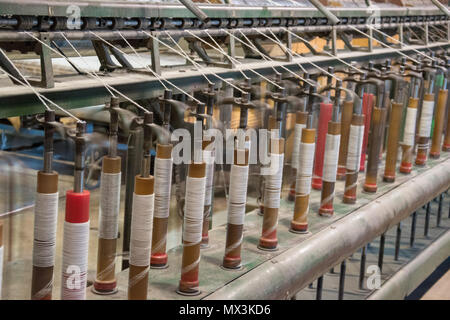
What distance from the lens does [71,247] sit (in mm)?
1403

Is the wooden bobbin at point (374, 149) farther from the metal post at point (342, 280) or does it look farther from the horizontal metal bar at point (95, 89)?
the horizontal metal bar at point (95, 89)

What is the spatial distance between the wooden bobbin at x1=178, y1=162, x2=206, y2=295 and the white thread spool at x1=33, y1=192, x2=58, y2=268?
41 centimetres

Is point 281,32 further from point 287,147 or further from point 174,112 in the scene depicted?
point 174,112

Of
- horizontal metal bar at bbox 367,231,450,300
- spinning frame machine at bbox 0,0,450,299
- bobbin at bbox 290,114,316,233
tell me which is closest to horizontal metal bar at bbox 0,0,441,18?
spinning frame machine at bbox 0,0,450,299

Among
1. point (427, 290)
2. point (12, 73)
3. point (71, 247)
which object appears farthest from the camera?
point (427, 290)

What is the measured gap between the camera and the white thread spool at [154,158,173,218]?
5.67 feet

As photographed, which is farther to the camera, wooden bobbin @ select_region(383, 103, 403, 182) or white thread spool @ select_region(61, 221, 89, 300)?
wooden bobbin @ select_region(383, 103, 403, 182)

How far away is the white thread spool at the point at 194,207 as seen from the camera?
1708 mm

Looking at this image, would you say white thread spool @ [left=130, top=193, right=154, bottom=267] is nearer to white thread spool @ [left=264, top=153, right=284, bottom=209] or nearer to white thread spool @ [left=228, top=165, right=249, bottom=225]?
white thread spool @ [left=228, top=165, right=249, bottom=225]

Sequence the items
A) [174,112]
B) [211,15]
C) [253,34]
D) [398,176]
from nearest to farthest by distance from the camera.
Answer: [174,112] < [211,15] < [253,34] < [398,176]

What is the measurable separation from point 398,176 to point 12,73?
2.07 metres

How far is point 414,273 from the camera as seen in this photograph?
3.44 metres

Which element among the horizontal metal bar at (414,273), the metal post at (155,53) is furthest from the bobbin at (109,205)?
the horizontal metal bar at (414,273)

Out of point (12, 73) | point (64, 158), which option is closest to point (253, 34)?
point (12, 73)
